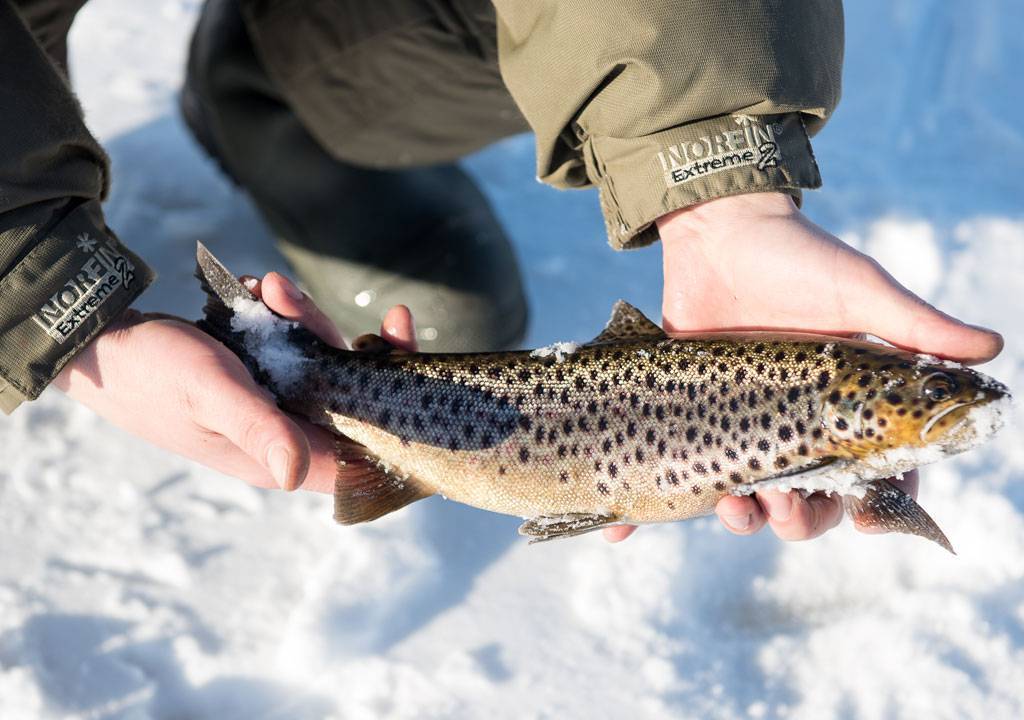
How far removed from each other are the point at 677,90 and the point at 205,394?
1.57 metres

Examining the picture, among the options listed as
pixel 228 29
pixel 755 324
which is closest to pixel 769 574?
pixel 755 324

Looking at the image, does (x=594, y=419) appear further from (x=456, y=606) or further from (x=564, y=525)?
(x=456, y=606)

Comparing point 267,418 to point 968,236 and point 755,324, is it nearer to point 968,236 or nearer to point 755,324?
point 755,324

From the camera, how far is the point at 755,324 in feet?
9.32

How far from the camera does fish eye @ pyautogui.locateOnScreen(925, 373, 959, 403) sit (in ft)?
7.93

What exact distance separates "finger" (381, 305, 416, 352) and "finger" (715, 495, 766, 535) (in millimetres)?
1093

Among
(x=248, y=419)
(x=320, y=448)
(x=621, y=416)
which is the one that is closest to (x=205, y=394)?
(x=248, y=419)

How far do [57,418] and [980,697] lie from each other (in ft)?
12.3

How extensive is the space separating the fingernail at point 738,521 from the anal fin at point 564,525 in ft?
1.04

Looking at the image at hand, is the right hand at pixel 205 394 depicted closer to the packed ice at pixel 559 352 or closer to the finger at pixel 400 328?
the finger at pixel 400 328

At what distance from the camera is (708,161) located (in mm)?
2703

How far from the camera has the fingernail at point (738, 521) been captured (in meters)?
2.57

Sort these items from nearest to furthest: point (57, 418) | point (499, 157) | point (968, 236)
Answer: point (57, 418) < point (968, 236) < point (499, 157)

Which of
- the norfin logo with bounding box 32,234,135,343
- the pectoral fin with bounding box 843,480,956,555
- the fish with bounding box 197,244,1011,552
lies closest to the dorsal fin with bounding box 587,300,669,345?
the fish with bounding box 197,244,1011,552
